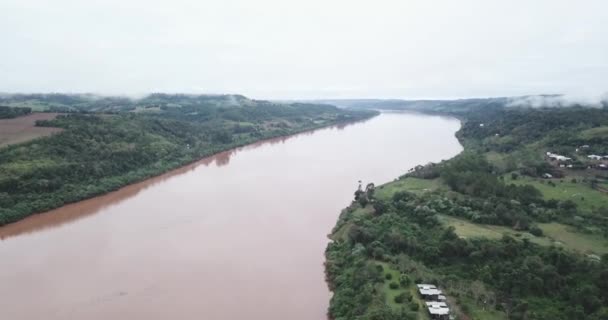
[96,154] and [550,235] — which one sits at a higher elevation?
[96,154]

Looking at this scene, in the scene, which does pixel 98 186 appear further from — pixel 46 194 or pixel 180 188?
pixel 180 188

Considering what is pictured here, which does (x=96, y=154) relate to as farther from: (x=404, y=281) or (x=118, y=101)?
(x=118, y=101)

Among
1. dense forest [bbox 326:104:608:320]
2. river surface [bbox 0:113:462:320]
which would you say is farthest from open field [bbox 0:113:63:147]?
dense forest [bbox 326:104:608:320]

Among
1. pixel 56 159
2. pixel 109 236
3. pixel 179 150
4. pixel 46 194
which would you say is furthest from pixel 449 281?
pixel 179 150

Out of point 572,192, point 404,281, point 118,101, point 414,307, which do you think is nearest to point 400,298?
point 414,307

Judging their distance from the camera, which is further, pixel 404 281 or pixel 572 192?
pixel 572 192

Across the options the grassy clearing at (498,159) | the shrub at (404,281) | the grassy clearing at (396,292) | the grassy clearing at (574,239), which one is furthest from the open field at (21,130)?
the grassy clearing at (498,159)

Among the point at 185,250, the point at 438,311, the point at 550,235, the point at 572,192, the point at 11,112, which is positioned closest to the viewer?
the point at 438,311

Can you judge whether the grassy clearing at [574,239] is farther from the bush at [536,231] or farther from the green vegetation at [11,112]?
the green vegetation at [11,112]
